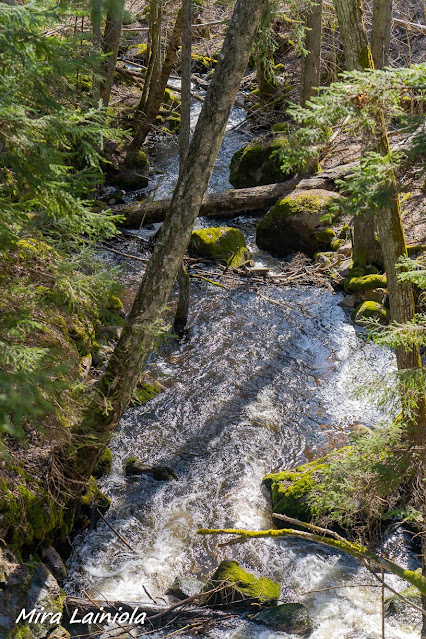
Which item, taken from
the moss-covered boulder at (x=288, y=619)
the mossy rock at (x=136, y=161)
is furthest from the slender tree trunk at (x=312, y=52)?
the moss-covered boulder at (x=288, y=619)

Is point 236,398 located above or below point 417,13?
below

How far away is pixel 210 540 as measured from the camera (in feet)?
22.0

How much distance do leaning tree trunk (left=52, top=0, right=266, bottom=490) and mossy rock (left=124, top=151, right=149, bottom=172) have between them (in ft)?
33.8

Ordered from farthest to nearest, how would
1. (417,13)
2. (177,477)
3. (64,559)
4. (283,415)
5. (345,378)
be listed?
(417,13)
(345,378)
(283,415)
(177,477)
(64,559)

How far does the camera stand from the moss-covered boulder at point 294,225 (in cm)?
1277

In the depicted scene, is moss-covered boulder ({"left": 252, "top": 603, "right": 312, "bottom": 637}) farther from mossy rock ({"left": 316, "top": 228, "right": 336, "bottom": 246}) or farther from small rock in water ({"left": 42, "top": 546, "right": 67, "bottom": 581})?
mossy rock ({"left": 316, "top": 228, "right": 336, "bottom": 246})

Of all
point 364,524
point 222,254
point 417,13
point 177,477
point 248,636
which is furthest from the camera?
point 417,13

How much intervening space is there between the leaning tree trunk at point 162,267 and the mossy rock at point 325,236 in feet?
22.8

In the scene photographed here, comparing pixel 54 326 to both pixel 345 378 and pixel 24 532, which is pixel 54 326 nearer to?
pixel 24 532

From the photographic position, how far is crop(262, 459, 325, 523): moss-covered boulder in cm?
682

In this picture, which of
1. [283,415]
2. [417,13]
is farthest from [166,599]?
[417,13]

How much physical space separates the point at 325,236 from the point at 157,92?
250 inches

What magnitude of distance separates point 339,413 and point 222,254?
15.9ft

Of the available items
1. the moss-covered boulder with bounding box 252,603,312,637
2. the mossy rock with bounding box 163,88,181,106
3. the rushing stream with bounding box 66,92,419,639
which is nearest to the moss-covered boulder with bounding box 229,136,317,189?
the rushing stream with bounding box 66,92,419,639
